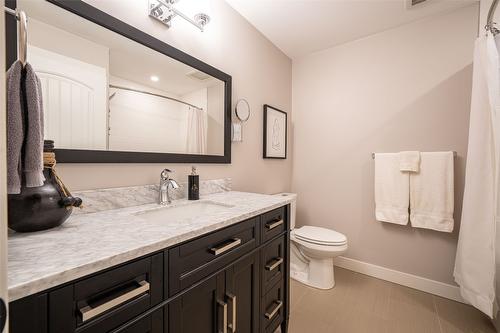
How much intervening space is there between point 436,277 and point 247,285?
1.83m

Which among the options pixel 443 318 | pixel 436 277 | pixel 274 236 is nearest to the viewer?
pixel 274 236

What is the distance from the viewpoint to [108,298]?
552 millimetres

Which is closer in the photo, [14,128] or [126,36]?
[14,128]

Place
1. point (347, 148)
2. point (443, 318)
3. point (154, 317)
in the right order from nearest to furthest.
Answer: point (154, 317) → point (443, 318) → point (347, 148)

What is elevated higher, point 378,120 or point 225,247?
point 378,120

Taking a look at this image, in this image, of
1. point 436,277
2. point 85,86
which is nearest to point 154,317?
point 85,86

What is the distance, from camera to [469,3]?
67.1 inches

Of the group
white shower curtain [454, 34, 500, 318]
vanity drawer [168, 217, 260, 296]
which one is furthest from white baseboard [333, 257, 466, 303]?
vanity drawer [168, 217, 260, 296]

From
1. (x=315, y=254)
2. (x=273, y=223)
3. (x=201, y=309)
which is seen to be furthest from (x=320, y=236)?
(x=201, y=309)

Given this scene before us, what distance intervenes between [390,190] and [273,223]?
4.41ft

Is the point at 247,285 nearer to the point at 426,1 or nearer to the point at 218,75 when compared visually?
the point at 218,75

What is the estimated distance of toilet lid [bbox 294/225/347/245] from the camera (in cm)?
183

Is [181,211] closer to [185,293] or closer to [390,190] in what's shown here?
[185,293]

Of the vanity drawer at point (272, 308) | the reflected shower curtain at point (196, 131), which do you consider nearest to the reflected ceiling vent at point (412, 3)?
the reflected shower curtain at point (196, 131)
